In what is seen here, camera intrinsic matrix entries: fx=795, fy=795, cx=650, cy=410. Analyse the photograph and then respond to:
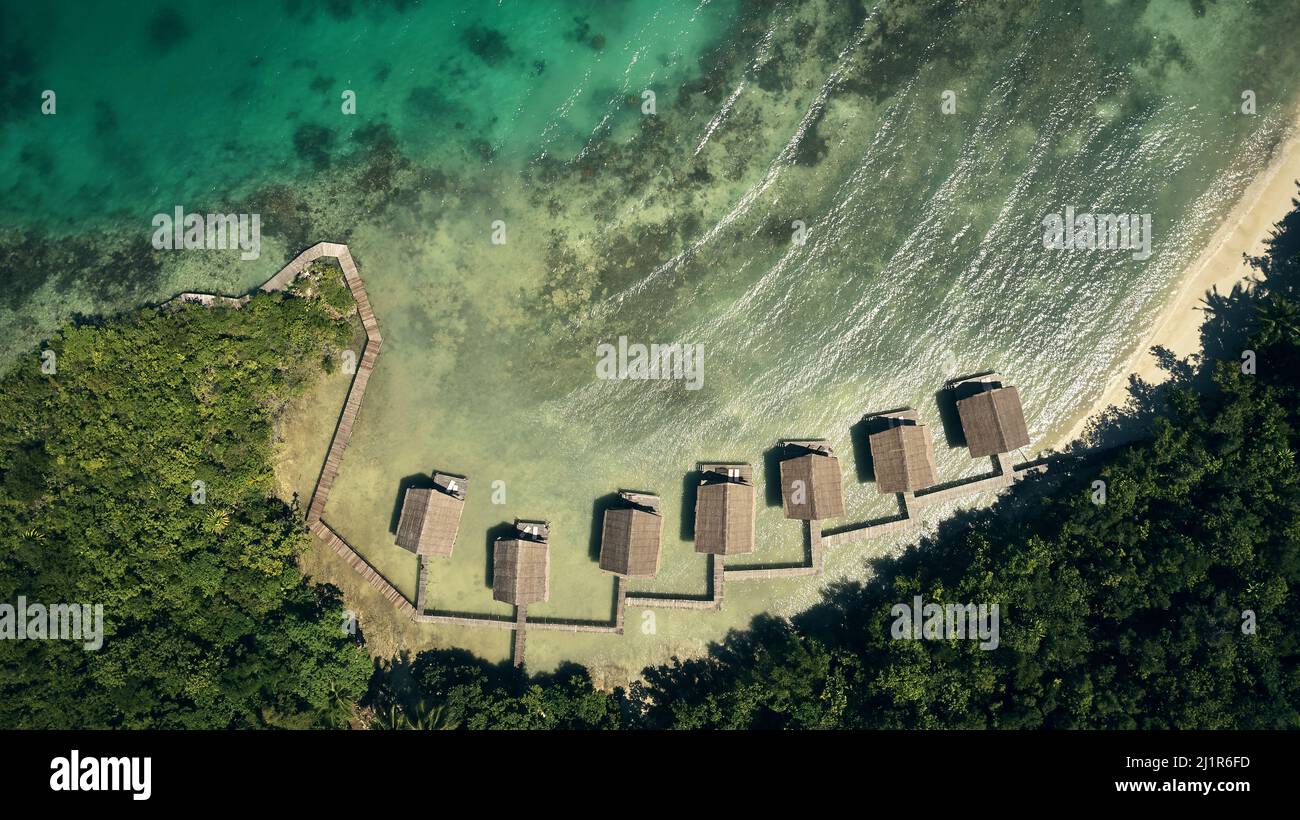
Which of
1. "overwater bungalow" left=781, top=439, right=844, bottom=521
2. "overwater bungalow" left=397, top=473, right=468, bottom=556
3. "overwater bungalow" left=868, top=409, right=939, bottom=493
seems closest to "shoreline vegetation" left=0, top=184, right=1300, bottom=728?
"overwater bungalow" left=868, top=409, right=939, bottom=493

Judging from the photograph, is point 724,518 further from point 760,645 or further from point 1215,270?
point 1215,270

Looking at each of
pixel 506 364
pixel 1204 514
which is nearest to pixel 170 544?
pixel 506 364

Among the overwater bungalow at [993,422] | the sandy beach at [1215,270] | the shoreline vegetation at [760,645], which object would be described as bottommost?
the shoreline vegetation at [760,645]

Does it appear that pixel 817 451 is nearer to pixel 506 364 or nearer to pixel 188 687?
pixel 506 364

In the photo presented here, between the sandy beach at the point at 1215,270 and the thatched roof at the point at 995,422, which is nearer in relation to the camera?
the thatched roof at the point at 995,422

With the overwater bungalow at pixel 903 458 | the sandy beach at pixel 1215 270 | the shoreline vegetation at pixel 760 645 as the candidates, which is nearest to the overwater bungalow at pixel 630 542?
the shoreline vegetation at pixel 760 645

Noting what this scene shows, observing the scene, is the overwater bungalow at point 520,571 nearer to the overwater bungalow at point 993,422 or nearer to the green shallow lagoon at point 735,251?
the green shallow lagoon at point 735,251
